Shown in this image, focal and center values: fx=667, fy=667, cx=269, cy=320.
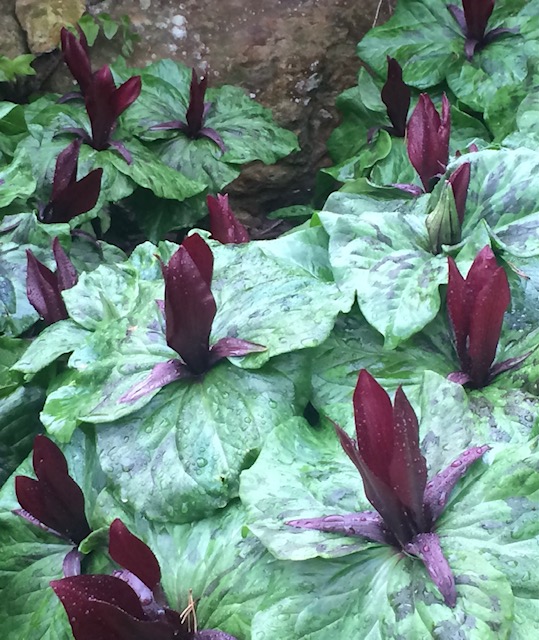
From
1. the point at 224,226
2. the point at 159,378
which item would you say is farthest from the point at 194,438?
the point at 224,226

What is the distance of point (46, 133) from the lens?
170 centimetres

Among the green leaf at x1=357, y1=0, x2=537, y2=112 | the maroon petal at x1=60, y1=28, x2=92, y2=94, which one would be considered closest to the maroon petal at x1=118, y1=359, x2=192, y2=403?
the maroon petal at x1=60, y1=28, x2=92, y2=94

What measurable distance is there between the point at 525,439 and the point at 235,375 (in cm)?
35

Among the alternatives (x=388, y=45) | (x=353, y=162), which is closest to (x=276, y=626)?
(x=353, y=162)

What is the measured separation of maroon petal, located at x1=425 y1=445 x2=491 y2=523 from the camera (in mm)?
648

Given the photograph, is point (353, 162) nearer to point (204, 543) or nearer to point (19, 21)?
point (19, 21)

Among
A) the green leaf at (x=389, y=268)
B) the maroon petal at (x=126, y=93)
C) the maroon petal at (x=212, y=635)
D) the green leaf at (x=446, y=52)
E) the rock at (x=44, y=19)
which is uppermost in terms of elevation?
the rock at (x=44, y=19)

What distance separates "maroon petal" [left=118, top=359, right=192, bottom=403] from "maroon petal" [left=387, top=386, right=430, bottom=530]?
315 millimetres

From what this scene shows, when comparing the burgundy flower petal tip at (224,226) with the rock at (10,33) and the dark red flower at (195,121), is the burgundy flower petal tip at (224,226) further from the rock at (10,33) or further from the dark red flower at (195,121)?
the rock at (10,33)

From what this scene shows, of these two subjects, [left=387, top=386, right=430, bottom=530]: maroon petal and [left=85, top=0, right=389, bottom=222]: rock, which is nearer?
[left=387, top=386, right=430, bottom=530]: maroon petal

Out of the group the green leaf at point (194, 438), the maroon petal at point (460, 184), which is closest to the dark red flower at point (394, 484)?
the green leaf at point (194, 438)

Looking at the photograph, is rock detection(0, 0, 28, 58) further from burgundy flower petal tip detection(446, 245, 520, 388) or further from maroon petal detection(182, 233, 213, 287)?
burgundy flower petal tip detection(446, 245, 520, 388)

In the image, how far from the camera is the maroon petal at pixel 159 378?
2.59 ft

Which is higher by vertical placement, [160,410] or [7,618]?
[160,410]
